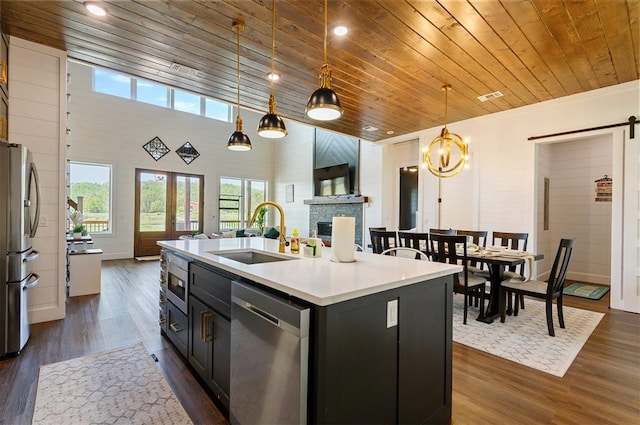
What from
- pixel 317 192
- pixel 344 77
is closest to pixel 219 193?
pixel 317 192

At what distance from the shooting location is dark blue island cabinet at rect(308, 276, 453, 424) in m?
1.18

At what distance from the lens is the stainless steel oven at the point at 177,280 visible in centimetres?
229

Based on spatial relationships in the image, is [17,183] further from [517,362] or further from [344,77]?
[517,362]

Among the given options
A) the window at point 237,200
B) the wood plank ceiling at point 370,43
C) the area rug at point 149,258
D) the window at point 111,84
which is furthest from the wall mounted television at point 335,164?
the window at point 111,84

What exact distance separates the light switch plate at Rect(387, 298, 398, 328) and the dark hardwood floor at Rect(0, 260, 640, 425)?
0.93 meters

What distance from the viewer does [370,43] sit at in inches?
116

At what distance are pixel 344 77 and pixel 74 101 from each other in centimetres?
691

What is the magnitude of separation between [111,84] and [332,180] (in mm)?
6066

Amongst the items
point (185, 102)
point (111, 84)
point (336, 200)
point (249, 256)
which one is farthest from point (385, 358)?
point (185, 102)

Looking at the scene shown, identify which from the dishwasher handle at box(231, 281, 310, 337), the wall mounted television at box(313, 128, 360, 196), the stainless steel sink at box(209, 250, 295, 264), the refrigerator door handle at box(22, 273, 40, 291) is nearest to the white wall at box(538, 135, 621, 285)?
the wall mounted television at box(313, 128, 360, 196)

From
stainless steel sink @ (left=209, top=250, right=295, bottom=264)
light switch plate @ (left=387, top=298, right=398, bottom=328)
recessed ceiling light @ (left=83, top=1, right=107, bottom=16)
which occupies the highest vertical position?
recessed ceiling light @ (left=83, top=1, right=107, bottom=16)

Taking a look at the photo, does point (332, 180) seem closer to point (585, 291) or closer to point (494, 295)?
point (494, 295)

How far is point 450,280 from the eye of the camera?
5.90 feet

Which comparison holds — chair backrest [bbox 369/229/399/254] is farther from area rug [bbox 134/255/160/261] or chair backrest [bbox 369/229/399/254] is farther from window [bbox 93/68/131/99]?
window [bbox 93/68/131/99]
